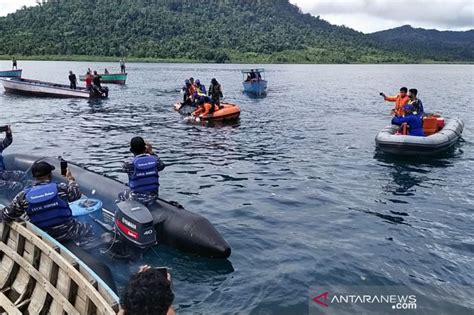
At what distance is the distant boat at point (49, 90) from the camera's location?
36312 mm

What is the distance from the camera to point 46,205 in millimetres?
7324

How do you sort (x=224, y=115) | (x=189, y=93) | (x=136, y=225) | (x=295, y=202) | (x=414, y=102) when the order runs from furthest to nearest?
1. (x=189, y=93)
2. (x=224, y=115)
3. (x=414, y=102)
4. (x=295, y=202)
5. (x=136, y=225)

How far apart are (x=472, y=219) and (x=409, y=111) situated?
7.53 meters

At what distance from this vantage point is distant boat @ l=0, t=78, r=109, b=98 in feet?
119

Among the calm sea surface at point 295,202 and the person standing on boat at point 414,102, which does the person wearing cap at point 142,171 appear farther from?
the person standing on boat at point 414,102

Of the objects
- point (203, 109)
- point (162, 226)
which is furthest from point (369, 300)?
point (203, 109)

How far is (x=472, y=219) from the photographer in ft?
38.1

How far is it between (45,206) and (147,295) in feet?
15.4

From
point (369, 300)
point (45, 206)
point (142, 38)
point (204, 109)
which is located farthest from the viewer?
point (142, 38)

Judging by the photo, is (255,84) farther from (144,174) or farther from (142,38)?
(142,38)

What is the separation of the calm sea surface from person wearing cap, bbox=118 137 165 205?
4.12 ft

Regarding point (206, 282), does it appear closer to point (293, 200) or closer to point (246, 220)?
point (246, 220)

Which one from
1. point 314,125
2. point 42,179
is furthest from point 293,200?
point 314,125

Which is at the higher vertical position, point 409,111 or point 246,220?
point 409,111
